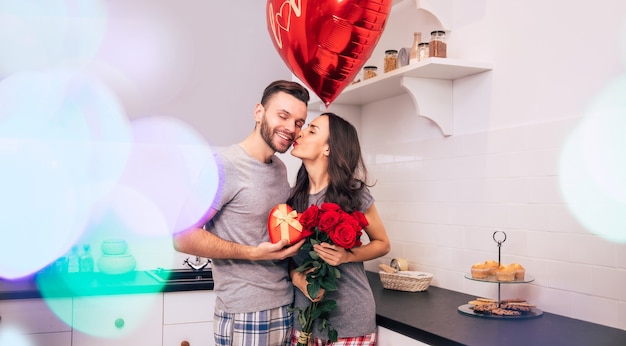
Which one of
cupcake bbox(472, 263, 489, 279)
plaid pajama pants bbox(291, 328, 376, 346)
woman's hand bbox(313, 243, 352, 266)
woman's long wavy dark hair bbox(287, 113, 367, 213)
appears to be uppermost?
woman's long wavy dark hair bbox(287, 113, 367, 213)

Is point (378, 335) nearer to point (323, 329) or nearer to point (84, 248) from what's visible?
point (323, 329)

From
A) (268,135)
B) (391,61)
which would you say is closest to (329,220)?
(268,135)

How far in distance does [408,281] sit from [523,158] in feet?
2.19

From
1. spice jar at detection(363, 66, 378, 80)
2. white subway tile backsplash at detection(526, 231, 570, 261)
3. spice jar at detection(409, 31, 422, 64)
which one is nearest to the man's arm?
white subway tile backsplash at detection(526, 231, 570, 261)

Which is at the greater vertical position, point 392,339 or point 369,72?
point 369,72

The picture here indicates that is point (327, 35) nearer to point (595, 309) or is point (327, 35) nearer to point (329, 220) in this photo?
point (329, 220)

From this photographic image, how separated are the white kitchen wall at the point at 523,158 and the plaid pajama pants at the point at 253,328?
31.6 inches

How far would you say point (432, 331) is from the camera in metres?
1.72

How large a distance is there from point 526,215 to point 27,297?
5.97 ft

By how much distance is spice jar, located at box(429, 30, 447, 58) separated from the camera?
226 centimetres

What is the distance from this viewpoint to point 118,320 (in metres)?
2.29

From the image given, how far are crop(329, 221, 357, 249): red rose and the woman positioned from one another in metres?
0.14

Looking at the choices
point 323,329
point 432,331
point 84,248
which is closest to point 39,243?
point 84,248

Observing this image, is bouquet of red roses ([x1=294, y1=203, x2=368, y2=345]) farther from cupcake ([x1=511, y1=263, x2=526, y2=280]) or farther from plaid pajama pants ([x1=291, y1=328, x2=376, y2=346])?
cupcake ([x1=511, y1=263, x2=526, y2=280])
